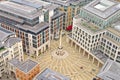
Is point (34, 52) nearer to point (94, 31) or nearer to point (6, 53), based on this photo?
point (6, 53)

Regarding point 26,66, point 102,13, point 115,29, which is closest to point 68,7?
point 102,13

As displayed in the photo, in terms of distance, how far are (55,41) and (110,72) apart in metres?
64.7

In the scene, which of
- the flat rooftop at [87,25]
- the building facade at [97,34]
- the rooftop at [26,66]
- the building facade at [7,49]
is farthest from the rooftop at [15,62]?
the flat rooftop at [87,25]

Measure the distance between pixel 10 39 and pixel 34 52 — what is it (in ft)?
77.8

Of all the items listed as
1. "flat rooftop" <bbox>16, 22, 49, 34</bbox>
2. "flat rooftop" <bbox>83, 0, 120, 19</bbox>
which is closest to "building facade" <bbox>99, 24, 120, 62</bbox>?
"flat rooftop" <bbox>83, 0, 120, 19</bbox>

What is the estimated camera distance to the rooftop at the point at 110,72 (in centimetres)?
11775

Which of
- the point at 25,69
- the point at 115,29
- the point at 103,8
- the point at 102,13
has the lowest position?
the point at 25,69

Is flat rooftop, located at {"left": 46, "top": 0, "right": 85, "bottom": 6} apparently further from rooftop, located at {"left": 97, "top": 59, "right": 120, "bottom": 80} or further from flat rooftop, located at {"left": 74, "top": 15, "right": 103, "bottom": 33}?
rooftop, located at {"left": 97, "top": 59, "right": 120, "bottom": 80}

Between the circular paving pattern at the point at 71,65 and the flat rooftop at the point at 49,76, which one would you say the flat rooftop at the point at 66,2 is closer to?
the circular paving pattern at the point at 71,65

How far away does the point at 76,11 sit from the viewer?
186000mm

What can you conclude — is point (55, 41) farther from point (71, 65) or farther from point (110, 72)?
point (110, 72)

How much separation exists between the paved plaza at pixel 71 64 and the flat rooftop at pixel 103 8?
104 ft

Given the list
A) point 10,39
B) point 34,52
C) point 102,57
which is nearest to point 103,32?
point 102,57

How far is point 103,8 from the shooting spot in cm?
15800
